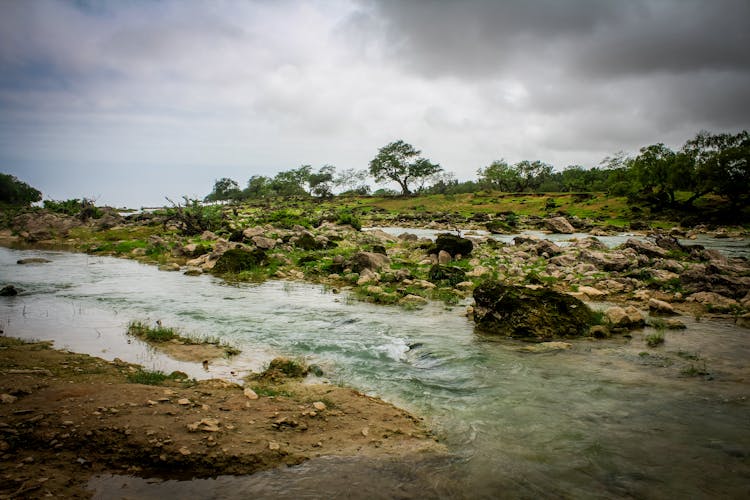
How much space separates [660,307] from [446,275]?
7170mm

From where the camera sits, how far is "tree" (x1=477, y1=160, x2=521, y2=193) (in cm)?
9238

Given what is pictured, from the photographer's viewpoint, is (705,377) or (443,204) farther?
(443,204)

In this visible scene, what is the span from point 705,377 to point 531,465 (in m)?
4.64

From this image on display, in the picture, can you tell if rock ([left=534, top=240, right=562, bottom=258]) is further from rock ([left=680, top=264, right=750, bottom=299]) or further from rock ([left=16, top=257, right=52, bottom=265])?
rock ([left=16, top=257, right=52, bottom=265])

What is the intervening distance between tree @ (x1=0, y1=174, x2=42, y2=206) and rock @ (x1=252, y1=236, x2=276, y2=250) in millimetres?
71117

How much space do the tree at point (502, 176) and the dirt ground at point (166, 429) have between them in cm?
9341

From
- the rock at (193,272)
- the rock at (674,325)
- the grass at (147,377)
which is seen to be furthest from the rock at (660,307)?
the rock at (193,272)

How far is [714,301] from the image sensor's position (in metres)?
11.6

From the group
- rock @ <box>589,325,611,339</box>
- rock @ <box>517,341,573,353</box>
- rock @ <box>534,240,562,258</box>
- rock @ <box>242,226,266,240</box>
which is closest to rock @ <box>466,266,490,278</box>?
rock @ <box>534,240,562,258</box>

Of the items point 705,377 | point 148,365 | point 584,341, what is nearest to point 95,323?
point 148,365

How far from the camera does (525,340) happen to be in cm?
942

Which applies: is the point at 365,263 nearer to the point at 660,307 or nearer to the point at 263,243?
the point at 263,243

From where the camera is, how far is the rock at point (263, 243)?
23769 millimetres

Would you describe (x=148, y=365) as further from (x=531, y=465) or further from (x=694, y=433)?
(x=694, y=433)
